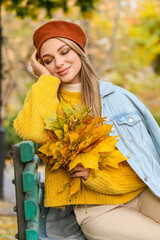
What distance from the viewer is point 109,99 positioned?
7.97 feet

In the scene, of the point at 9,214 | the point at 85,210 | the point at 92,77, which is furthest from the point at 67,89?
Answer: the point at 9,214

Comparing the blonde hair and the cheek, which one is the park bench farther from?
the cheek

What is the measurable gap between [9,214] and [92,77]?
3.22 m

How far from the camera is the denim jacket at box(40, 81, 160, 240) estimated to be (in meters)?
2.27

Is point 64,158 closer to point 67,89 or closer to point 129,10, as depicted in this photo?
point 67,89

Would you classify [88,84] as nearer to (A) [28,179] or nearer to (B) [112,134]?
(B) [112,134]

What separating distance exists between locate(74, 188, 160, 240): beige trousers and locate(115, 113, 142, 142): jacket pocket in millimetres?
373

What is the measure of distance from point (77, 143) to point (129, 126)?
20.1 inches

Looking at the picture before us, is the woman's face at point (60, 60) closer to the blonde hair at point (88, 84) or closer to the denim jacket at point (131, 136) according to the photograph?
the blonde hair at point (88, 84)

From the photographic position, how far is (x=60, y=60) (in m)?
2.40

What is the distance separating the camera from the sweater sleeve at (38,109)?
2.16m

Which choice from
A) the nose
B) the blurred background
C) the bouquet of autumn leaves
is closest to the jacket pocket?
the bouquet of autumn leaves

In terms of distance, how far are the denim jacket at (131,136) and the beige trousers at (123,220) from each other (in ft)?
0.47

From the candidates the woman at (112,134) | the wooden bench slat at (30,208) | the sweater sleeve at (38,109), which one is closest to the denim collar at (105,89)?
the woman at (112,134)
